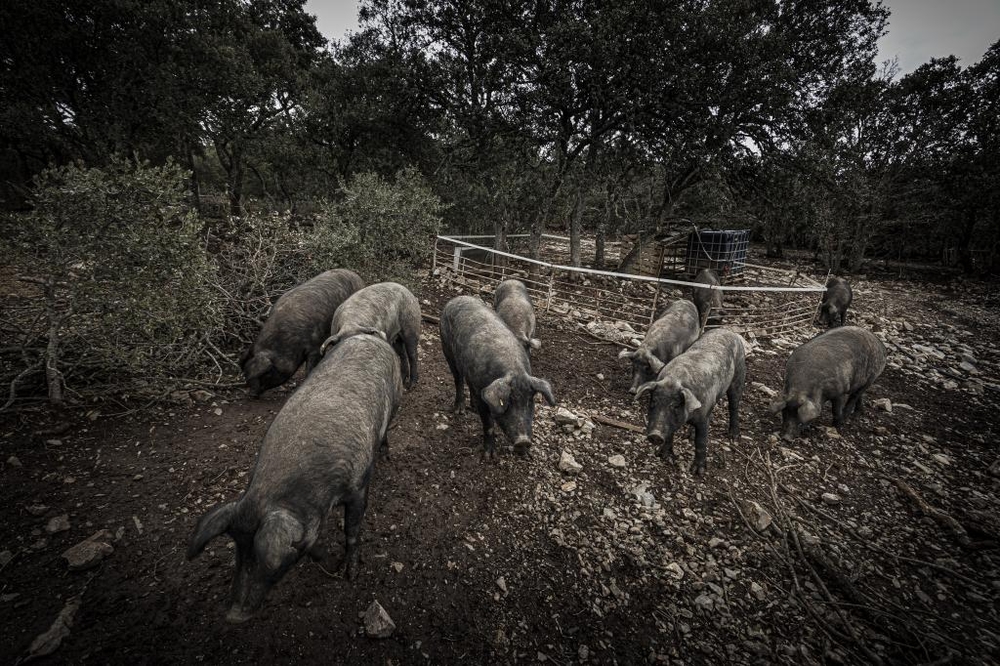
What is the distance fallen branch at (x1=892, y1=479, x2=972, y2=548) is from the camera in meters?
4.53

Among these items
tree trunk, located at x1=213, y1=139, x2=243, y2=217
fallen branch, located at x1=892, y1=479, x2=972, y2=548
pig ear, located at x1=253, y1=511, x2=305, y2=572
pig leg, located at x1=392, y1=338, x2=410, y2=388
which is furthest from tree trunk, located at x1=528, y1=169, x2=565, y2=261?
tree trunk, located at x1=213, y1=139, x2=243, y2=217

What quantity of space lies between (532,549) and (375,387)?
7.77 ft

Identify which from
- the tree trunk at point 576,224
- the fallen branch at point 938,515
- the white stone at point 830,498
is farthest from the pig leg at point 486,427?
the tree trunk at point 576,224

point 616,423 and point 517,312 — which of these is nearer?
point 616,423

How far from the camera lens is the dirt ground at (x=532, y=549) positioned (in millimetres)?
3020

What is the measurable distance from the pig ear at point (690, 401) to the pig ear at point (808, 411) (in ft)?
7.92

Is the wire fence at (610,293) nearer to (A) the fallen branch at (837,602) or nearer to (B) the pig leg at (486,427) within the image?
(B) the pig leg at (486,427)

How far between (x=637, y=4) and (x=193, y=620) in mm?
13936

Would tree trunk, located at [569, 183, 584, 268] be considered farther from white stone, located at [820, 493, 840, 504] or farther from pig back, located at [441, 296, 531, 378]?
white stone, located at [820, 493, 840, 504]

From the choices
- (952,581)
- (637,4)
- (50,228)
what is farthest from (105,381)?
(637,4)

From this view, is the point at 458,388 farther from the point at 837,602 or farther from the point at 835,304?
the point at 835,304

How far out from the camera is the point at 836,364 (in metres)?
6.13

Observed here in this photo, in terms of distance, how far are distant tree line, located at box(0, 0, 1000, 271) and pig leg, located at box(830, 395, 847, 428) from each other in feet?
26.7

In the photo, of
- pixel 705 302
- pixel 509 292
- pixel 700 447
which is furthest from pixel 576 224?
pixel 700 447
